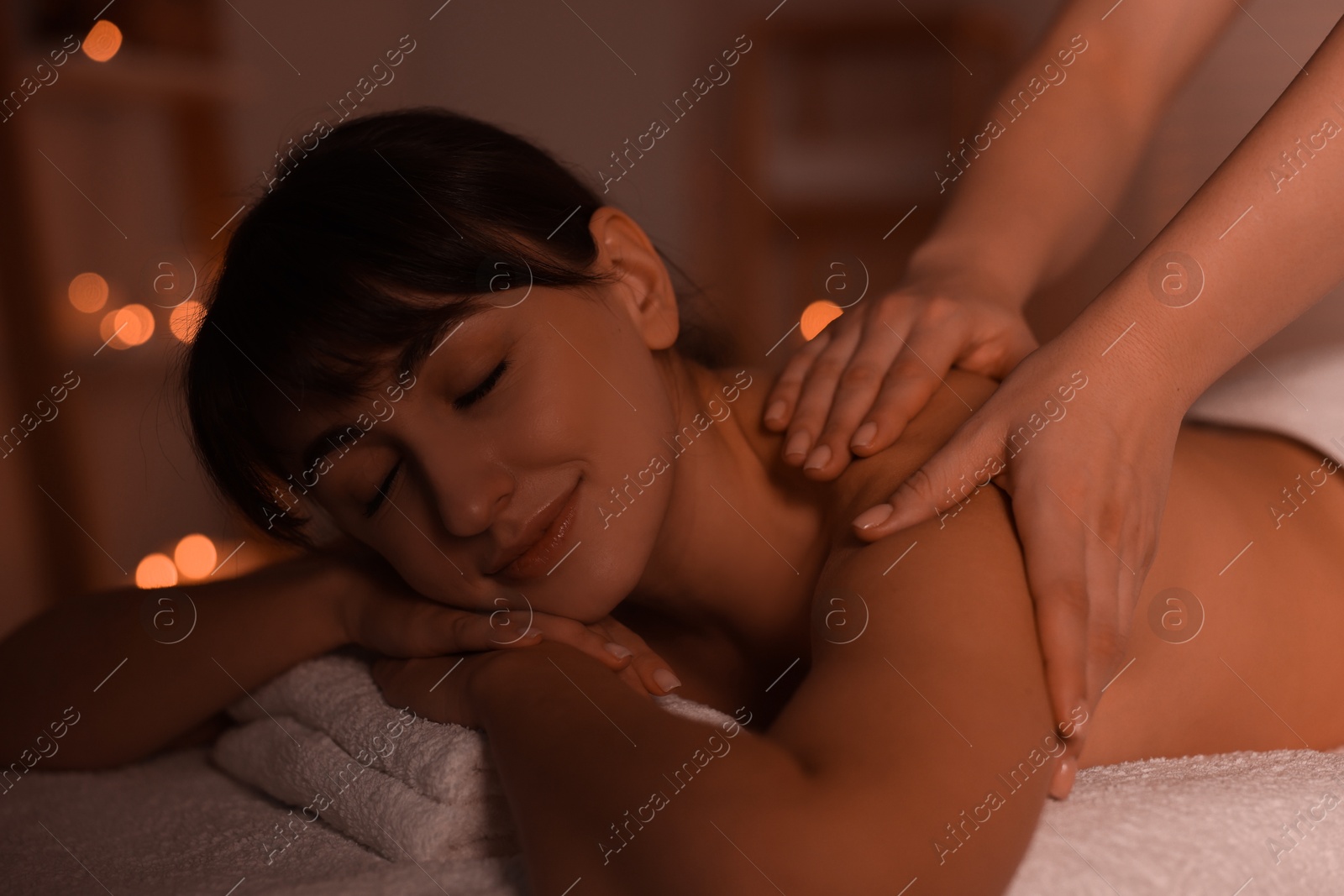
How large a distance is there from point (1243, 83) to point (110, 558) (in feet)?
7.63

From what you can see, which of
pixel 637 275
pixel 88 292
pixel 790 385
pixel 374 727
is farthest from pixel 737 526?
pixel 88 292

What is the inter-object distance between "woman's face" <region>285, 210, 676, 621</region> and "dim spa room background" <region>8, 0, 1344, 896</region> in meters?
0.16

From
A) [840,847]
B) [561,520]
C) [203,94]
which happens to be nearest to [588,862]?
[840,847]

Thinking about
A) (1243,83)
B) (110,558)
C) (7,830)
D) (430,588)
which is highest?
(1243,83)

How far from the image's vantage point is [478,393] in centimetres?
79

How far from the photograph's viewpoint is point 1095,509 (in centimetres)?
66

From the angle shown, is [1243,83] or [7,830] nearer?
[7,830]

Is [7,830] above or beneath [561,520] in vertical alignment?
beneath

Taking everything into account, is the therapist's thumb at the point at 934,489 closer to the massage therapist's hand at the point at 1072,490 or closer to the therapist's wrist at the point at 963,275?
the massage therapist's hand at the point at 1072,490

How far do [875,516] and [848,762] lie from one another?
20 cm

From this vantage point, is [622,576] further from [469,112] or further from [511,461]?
[469,112]

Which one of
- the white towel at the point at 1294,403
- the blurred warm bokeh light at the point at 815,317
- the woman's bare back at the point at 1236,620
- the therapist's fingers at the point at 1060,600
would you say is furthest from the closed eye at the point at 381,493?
the blurred warm bokeh light at the point at 815,317

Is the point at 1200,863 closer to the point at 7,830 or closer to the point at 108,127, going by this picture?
the point at 7,830

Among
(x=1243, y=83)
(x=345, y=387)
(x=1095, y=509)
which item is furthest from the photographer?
(x=1243, y=83)
